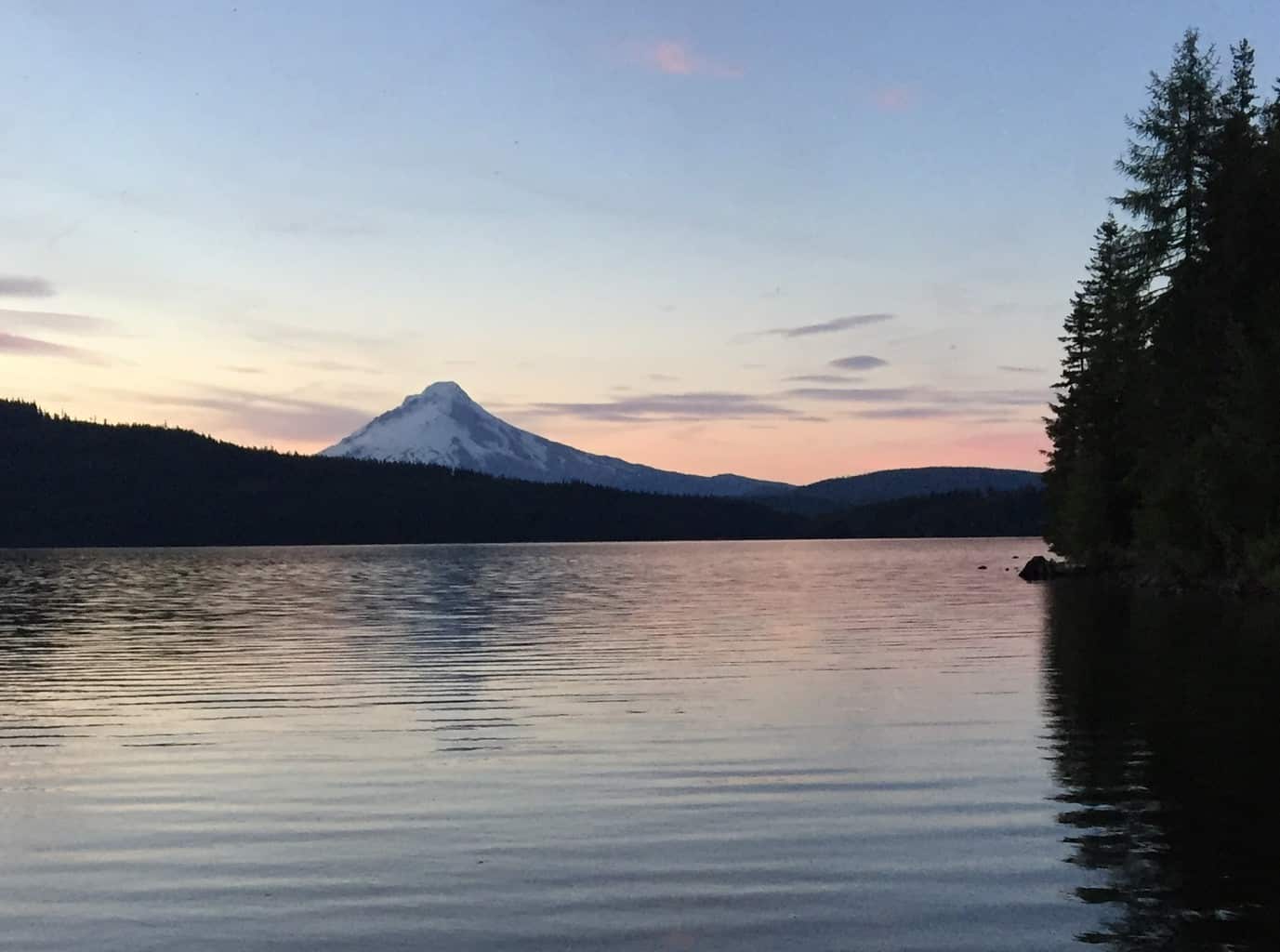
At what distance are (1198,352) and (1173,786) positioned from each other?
50.6 metres

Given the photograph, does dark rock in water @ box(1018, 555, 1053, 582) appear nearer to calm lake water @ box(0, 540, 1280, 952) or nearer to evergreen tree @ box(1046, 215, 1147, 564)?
evergreen tree @ box(1046, 215, 1147, 564)

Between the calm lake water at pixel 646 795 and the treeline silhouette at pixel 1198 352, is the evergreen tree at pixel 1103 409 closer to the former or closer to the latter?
the treeline silhouette at pixel 1198 352

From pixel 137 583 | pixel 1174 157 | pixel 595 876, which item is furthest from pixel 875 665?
pixel 137 583

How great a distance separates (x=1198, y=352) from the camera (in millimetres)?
61500

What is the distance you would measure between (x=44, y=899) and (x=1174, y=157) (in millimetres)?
67004

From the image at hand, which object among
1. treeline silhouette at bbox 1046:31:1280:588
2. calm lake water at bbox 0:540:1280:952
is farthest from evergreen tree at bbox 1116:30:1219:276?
calm lake water at bbox 0:540:1280:952

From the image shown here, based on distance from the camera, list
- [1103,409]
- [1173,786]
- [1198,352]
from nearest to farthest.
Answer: [1173,786], [1198,352], [1103,409]

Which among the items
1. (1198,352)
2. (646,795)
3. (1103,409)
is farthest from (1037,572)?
(646,795)

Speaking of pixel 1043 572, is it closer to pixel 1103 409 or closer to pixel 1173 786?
pixel 1103 409

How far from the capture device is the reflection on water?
1076 cm

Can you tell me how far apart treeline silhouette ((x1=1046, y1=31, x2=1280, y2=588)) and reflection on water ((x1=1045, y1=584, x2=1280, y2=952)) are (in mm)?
20484

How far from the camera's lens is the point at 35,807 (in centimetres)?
1628

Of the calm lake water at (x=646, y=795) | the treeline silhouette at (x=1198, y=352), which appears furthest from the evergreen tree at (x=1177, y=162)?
the calm lake water at (x=646, y=795)

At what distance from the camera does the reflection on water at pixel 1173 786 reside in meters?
10.8
